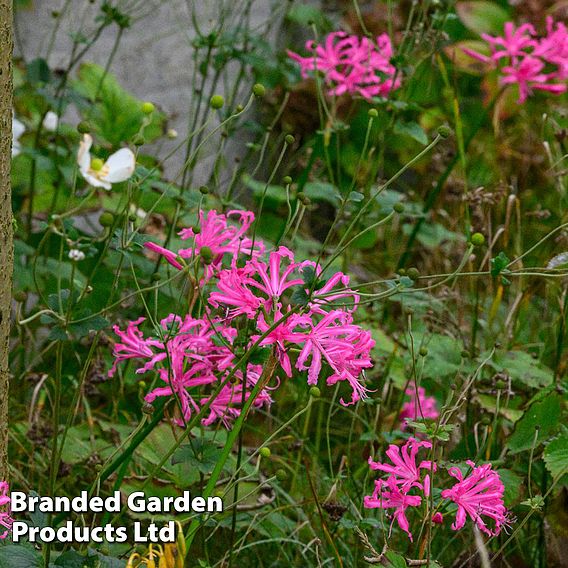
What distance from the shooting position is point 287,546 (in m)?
1.37

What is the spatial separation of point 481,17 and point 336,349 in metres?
2.39

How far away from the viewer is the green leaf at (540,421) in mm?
1284

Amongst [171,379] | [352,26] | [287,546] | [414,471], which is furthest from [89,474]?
[352,26]

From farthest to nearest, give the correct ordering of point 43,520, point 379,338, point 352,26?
point 352,26 → point 379,338 → point 43,520

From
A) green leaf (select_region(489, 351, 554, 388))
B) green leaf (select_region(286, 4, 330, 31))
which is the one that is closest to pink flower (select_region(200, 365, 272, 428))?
green leaf (select_region(489, 351, 554, 388))

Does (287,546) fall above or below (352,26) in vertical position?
below

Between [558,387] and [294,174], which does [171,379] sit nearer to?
[558,387]

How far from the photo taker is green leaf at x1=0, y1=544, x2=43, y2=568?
88 centimetres

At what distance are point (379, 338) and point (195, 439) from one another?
575mm

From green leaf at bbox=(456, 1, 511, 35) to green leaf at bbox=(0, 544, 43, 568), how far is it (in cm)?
250

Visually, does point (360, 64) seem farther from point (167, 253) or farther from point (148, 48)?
point (148, 48)

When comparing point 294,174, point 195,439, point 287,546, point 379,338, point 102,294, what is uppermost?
point 294,174

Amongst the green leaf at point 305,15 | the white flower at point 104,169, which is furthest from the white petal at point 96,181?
the green leaf at point 305,15

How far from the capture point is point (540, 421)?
129 cm
